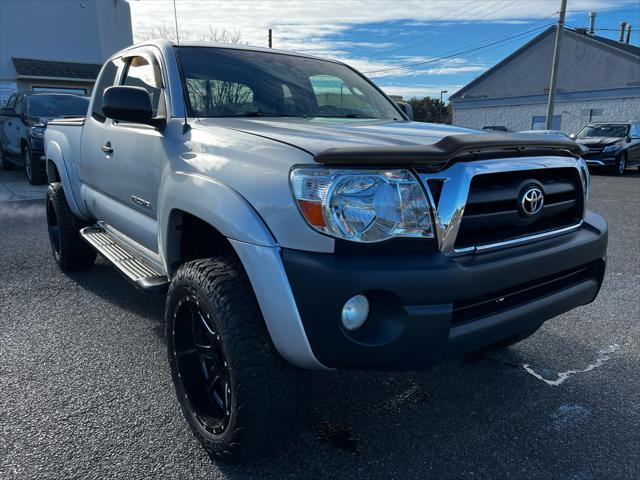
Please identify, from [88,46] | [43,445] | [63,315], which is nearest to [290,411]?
[43,445]

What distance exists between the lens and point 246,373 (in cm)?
186

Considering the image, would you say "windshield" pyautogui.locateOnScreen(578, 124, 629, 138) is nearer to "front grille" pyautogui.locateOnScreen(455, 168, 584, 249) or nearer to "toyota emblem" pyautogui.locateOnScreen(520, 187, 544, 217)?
"front grille" pyautogui.locateOnScreen(455, 168, 584, 249)

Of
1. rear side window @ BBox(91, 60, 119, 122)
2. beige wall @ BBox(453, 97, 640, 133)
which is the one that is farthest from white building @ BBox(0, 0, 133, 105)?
rear side window @ BBox(91, 60, 119, 122)

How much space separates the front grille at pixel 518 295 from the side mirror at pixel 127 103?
1.75m

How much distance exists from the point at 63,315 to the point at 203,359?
1.84m

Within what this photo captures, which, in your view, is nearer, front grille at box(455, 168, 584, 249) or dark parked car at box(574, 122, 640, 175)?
front grille at box(455, 168, 584, 249)

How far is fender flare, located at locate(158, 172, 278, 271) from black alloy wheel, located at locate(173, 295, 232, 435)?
0.36m

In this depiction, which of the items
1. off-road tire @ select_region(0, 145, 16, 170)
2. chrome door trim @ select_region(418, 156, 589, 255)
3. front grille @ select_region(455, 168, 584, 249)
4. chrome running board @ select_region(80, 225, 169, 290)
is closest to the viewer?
chrome door trim @ select_region(418, 156, 589, 255)

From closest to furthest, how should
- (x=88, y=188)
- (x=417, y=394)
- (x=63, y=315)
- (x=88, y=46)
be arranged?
(x=417, y=394)
(x=63, y=315)
(x=88, y=188)
(x=88, y=46)

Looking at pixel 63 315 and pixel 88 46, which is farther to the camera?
pixel 88 46

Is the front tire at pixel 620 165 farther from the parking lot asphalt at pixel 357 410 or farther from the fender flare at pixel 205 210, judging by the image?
the fender flare at pixel 205 210

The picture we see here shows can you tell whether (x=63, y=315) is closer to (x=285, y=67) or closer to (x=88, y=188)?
(x=88, y=188)

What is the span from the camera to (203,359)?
2350 millimetres

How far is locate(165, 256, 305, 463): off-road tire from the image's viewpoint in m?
Answer: 1.86
